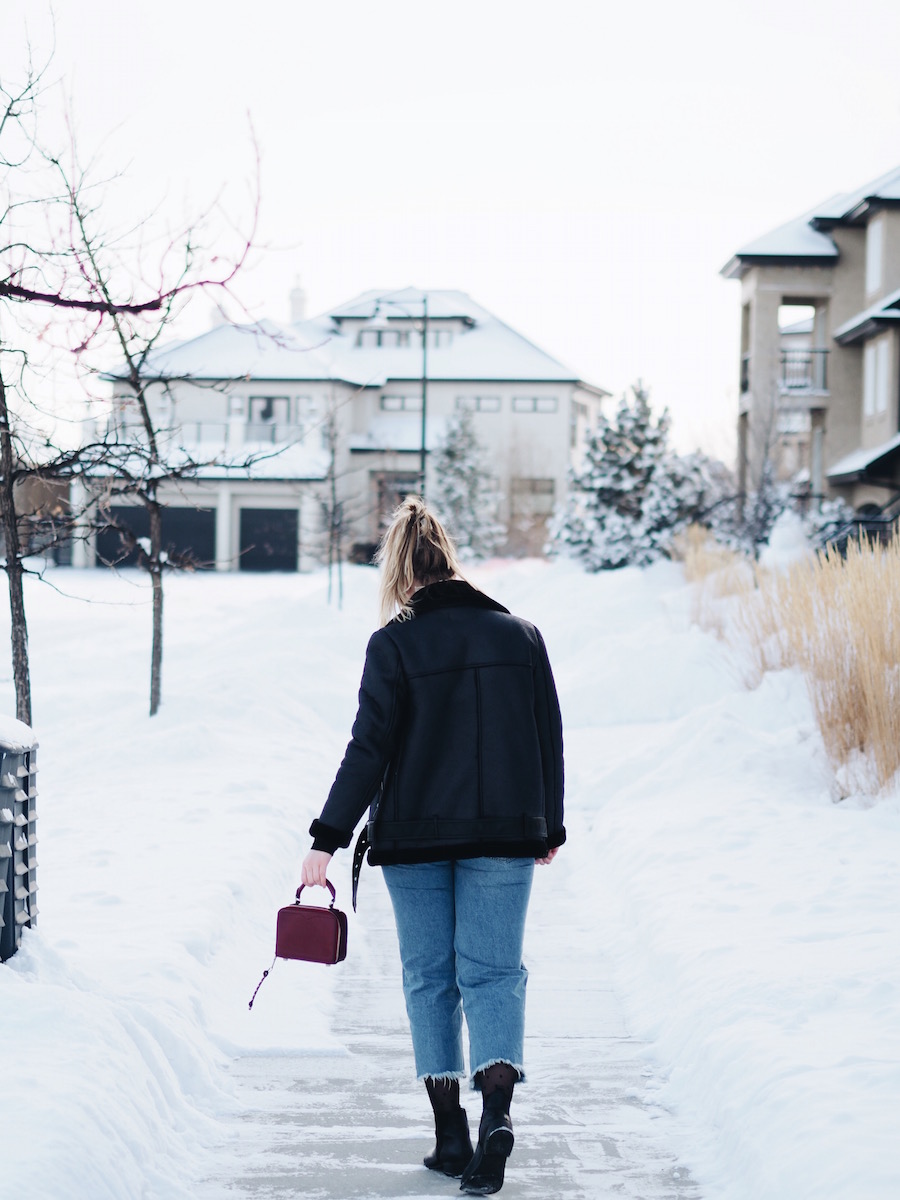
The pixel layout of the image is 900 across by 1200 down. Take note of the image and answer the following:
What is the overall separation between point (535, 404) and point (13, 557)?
5267 cm

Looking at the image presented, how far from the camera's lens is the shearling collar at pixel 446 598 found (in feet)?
12.6

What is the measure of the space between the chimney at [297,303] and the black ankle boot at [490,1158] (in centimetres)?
6549

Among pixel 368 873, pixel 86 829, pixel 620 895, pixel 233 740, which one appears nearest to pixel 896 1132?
pixel 620 895

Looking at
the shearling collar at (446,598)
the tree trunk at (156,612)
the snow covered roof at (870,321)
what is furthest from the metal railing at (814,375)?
the shearling collar at (446,598)

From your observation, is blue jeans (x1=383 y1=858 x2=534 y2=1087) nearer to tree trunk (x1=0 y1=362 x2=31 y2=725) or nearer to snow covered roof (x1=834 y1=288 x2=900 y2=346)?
tree trunk (x1=0 y1=362 x2=31 y2=725)

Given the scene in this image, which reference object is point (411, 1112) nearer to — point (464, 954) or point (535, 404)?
point (464, 954)

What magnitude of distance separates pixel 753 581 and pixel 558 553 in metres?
15.0

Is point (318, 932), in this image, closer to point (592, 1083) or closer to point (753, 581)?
point (592, 1083)

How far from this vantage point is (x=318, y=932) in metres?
3.93

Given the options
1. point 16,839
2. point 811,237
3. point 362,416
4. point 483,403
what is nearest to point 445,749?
point 16,839

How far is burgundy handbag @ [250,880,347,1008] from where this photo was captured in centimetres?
393

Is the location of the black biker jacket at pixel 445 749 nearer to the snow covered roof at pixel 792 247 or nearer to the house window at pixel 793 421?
the house window at pixel 793 421

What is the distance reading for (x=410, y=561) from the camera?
157 inches

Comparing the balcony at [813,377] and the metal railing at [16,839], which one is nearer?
the metal railing at [16,839]
